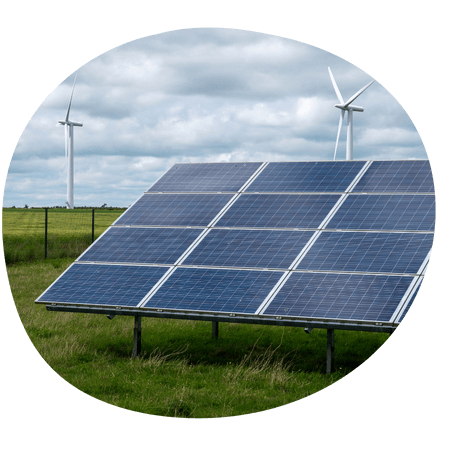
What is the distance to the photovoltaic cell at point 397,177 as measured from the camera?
14.5m

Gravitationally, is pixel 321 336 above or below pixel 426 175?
below

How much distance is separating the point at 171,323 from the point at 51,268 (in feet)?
46.0

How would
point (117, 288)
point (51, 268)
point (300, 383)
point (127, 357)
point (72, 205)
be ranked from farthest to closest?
point (72, 205)
point (51, 268)
point (127, 357)
point (117, 288)
point (300, 383)

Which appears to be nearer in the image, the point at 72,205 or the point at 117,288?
the point at 117,288

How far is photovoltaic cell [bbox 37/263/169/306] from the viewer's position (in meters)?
12.6

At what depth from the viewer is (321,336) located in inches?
663

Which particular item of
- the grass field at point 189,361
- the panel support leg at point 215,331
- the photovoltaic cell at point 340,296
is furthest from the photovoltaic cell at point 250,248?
the panel support leg at point 215,331

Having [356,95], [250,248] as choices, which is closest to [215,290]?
[250,248]

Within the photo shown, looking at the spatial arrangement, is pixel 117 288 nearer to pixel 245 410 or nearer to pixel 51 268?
pixel 245 410

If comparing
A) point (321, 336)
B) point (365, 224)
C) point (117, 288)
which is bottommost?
point (321, 336)

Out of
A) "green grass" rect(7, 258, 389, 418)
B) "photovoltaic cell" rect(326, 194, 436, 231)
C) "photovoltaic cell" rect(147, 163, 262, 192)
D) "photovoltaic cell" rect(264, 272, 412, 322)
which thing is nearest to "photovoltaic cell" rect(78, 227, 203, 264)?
"photovoltaic cell" rect(147, 163, 262, 192)

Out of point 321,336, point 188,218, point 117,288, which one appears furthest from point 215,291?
point 321,336

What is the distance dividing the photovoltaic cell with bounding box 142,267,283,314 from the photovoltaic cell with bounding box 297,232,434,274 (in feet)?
3.50

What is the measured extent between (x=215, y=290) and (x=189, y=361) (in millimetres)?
3110
